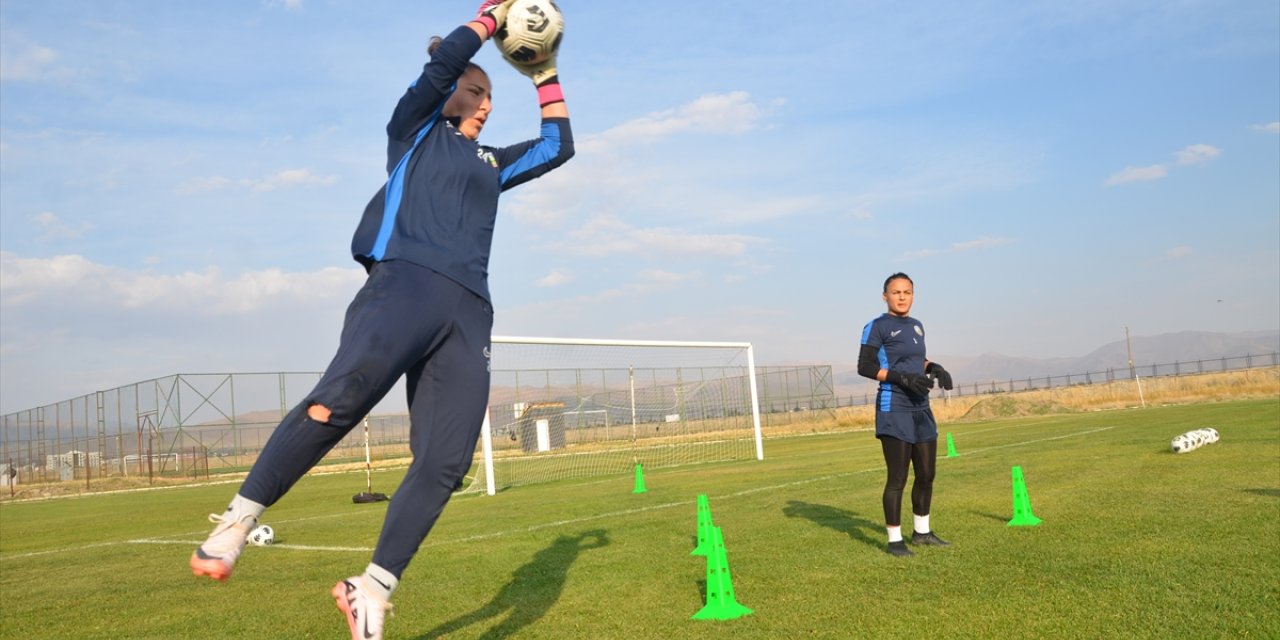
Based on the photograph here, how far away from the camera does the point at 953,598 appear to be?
5.12m

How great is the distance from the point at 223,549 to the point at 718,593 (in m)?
2.89

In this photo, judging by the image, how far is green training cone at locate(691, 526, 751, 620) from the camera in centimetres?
504

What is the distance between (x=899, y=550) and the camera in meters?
6.92

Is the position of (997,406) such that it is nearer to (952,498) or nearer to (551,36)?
(952,498)

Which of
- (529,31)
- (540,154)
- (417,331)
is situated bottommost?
(417,331)

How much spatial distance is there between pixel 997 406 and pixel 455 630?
48644 mm

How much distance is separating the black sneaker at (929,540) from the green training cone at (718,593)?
8.68ft

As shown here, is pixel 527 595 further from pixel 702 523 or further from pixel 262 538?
pixel 262 538

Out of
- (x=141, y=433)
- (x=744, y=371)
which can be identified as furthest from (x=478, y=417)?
(x=141, y=433)

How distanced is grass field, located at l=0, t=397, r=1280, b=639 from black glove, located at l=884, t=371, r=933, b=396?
1.20 m

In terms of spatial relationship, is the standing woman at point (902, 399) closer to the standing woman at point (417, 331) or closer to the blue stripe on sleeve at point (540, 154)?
the blue stripe on sleeve at point (540, 154)

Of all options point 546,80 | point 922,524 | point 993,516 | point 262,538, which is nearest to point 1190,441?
point 993,516

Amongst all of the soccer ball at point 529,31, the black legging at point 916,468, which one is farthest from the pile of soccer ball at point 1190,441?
the soccer ball at point 529,31

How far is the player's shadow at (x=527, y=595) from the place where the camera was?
5105 mm
